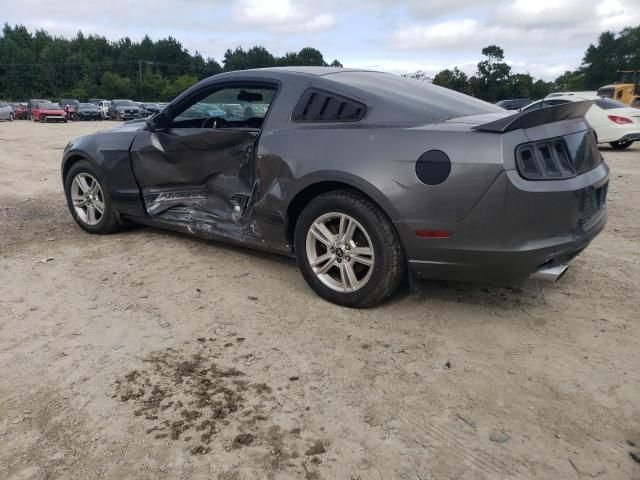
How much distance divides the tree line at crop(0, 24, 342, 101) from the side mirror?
243 feet

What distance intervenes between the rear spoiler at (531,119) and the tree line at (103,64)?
75.5 metres

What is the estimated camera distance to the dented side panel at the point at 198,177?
4000mm

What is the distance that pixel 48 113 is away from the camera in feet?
113

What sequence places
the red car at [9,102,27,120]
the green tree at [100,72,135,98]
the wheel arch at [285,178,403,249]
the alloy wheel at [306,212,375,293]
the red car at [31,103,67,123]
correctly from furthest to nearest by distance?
the green tree at [100,72,135,98]
the red car at [9,102,27,120]
the red car at [31,103,67,123]
the alloy wheel at [306,212,375,293]
the wheel arch at [285,178,403,249]

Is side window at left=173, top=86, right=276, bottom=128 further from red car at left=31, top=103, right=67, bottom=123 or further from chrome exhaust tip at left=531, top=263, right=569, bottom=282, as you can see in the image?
red car at left=31, top=103, right=67, bottom=123

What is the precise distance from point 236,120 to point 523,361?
9.70ft

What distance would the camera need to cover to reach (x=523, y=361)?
9.27 ft

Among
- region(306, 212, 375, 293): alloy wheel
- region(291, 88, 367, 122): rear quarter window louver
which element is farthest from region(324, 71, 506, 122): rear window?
region(306, 212, 375, 293): alloy wheel

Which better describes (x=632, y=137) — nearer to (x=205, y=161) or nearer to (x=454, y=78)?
(x=205, y=161)

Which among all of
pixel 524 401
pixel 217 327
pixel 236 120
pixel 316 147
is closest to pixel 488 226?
pixel 524 401

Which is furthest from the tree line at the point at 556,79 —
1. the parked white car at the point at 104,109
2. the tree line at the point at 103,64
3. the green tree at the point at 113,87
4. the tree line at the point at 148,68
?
the green tree at the point at 113,87

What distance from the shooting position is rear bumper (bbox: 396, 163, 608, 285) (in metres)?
2.80

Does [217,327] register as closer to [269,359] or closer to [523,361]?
[269,359]

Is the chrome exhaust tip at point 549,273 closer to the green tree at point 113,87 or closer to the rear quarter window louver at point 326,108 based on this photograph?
the rear quarter window louver at point 326,108
